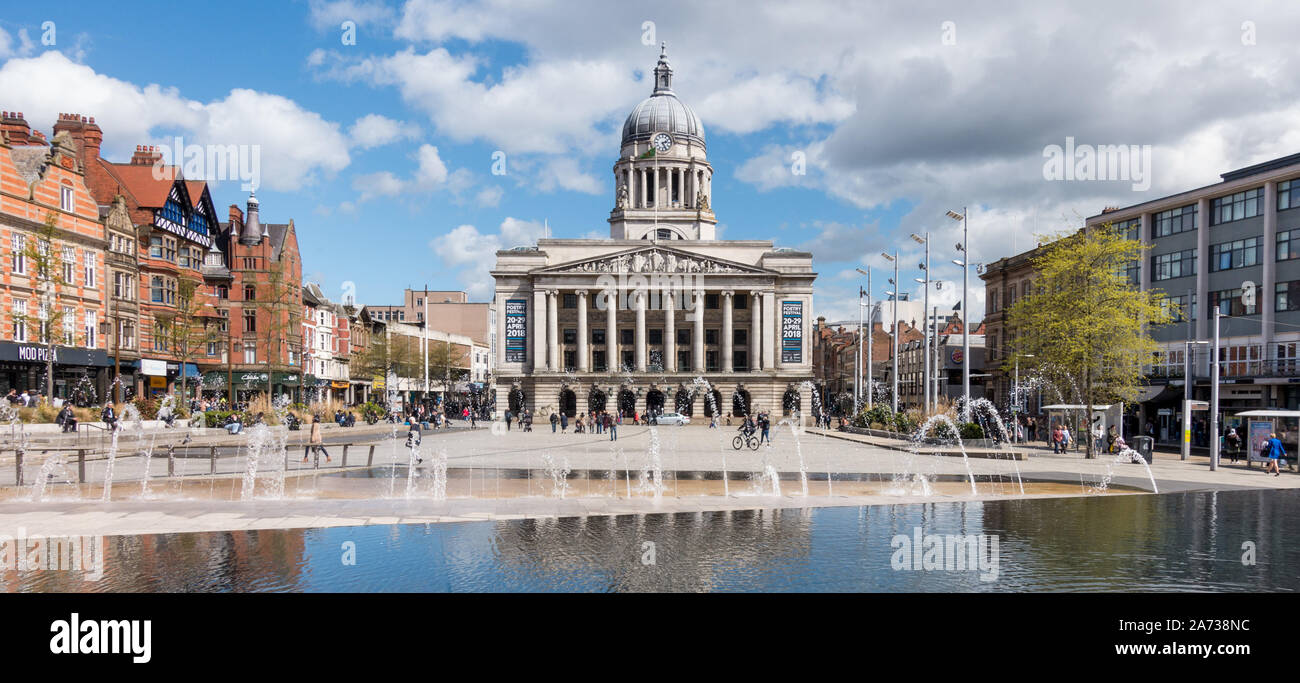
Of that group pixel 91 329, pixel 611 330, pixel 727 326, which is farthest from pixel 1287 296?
pixel 91 329

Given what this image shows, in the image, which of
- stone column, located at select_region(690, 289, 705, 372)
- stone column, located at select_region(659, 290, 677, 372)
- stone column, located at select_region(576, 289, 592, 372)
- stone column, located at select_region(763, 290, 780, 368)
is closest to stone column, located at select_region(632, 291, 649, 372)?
stone column, located at select_region(659, 290, 677, 372)

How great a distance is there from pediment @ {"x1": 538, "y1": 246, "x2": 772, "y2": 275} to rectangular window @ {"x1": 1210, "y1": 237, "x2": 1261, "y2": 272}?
172ft

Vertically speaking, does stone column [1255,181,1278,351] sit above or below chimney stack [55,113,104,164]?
below

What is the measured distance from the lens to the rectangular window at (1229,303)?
163 feet

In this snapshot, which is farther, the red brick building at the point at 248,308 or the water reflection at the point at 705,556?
the red brick building at the point at 248,308

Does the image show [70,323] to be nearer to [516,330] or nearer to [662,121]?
[516,330]

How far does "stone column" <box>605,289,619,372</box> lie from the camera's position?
325 feet

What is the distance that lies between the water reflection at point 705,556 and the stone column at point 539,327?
82.8 metres

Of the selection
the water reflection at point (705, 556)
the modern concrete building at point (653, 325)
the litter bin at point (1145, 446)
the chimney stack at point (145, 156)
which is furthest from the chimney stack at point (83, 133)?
the litter bin at point (1145, 446)

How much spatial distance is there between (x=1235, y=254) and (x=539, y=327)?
69.3 metres

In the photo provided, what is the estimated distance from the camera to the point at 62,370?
166 feet

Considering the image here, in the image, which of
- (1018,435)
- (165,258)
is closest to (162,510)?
(1018,435)

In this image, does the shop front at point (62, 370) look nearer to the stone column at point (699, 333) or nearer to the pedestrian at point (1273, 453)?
the pedestrian at point (1273, 453)

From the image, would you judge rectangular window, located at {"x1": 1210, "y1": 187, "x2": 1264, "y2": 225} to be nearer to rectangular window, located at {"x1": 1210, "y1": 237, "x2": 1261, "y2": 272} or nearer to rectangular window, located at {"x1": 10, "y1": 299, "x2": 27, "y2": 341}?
rectangular window, located at {"x1": 1210, "y1": 237, "x2": 1261, "y2": 272}
